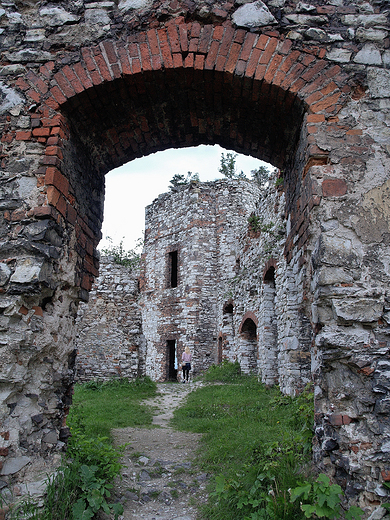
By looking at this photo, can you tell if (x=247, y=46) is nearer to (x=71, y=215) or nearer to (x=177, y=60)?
(x=177, y=60)

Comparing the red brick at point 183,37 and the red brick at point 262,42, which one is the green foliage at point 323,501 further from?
the red brick at point 183,37

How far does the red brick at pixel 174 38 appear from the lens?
3226 millimetres

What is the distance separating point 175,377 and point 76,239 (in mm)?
14332

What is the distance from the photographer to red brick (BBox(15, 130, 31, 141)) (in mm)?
3203

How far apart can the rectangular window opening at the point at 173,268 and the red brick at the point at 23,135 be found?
14281mm

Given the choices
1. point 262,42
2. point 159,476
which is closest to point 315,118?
point 262,42

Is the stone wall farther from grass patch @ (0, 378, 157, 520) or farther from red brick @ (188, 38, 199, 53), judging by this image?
red brick @ (188, 38, 199, 53)

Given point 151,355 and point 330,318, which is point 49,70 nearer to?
point 330,318

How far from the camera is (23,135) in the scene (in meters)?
3.21

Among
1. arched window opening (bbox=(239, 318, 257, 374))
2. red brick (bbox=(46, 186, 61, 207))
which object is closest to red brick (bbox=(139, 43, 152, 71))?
red brick (bbox=(46, 186, 61, 207))

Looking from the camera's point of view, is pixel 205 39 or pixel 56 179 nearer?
pixel 56 179

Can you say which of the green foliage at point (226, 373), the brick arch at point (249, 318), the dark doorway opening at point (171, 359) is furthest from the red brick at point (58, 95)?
the dark doorway opening at point (171, 359)

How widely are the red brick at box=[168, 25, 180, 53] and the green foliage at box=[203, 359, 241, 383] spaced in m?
9.57

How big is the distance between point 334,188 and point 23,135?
8.55 ft
